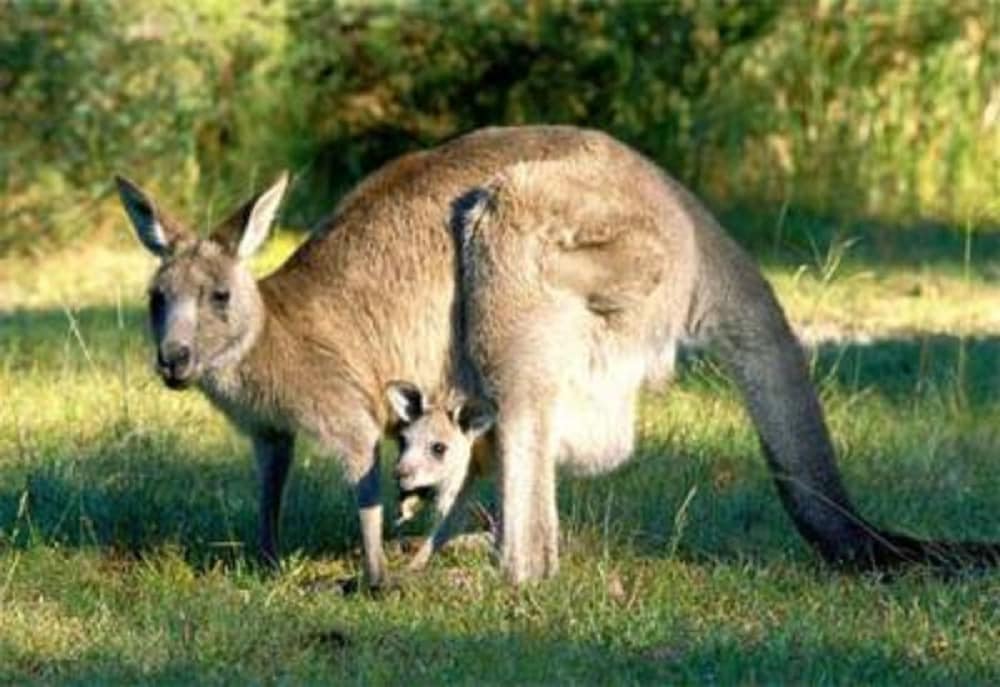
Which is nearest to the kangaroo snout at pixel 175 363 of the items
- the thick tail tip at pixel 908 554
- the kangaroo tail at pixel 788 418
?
the kangaroo tail at pixel 788 418

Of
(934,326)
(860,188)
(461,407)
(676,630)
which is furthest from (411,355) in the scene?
(860,188)

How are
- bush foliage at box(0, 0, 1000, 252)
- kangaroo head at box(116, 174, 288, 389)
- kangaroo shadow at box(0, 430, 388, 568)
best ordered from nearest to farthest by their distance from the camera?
kangaroo head at box(116, 174, 288, 389) < kangaroo shadow at box(0, 430, 388, 568) < bush foliage at box(0, 0, 1000, 252)

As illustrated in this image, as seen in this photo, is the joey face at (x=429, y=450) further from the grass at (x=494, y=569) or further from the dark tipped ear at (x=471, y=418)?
the grass at (x=494, y=569)

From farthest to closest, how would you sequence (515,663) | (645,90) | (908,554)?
(645,90) < (908,554) < (515,663)

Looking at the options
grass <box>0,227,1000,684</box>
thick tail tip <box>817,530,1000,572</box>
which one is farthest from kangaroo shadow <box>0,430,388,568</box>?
thick tail tip <box>817,530,1000,572</box>

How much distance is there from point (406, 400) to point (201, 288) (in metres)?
0.63

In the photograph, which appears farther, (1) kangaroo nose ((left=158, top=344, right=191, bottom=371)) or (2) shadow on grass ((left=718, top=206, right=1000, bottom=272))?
(2) shadow on grass ((left=718, top=206, right=1000, bottom=272))

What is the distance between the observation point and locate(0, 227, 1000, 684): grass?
6137 millimetres

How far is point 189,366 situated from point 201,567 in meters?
0.67

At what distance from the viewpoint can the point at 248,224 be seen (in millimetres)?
6984

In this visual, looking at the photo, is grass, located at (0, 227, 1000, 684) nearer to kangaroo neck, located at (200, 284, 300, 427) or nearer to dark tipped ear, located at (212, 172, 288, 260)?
kangaroo neck, located at (200, 284, 300, 427)

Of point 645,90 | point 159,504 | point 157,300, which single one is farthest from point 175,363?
point 645,90

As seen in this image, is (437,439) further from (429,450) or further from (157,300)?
(157,300)

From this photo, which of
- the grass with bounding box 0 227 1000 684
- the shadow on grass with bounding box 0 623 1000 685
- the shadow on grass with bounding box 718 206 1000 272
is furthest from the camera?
the shadow on grass with bounding box 718 206 1000 272
